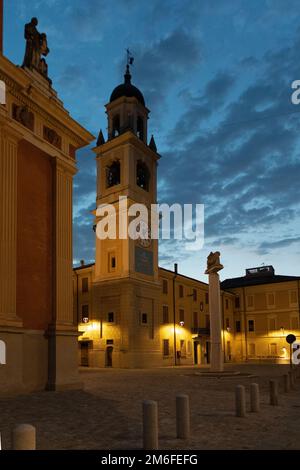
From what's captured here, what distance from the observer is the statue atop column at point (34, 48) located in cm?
1875

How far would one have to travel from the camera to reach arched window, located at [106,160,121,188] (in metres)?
44.3

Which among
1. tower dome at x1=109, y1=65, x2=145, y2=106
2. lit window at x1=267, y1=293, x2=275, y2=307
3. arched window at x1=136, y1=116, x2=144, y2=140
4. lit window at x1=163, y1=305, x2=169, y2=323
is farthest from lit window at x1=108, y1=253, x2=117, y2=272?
lit window at x1=267, y1=293, x2=275, y2=307

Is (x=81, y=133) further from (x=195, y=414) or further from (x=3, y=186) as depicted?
(x=195, y=414)

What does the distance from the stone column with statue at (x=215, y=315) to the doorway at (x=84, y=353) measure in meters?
19.1

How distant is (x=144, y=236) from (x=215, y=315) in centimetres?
1830

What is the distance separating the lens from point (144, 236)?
43.0 metres

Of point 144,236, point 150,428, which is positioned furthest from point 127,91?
point 150,428

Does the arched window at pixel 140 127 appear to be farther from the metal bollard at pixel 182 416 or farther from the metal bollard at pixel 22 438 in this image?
the metal bollard at pixel 22 438

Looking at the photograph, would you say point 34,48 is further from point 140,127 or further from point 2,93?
point 140,127

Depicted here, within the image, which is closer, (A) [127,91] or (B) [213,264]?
(B) [213,264]

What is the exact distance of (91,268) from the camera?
148 ft

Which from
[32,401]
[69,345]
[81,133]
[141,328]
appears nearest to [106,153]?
[141,328]

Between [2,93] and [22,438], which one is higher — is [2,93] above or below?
above

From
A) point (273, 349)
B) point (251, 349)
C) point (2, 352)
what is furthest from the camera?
point (251, 349)
